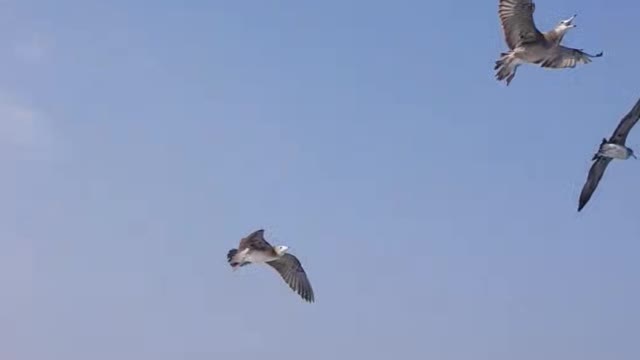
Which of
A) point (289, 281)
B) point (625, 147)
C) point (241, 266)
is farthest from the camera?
point (289, 281)

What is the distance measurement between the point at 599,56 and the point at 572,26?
45.9 inches

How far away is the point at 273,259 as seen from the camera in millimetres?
41531

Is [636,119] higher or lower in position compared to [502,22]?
lower

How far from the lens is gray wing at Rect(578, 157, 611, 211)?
1442 inches

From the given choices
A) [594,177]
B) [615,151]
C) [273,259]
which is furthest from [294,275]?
[615,151]

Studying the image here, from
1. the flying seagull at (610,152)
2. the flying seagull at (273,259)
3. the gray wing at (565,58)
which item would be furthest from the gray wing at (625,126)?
the flying seagull at (273,259)

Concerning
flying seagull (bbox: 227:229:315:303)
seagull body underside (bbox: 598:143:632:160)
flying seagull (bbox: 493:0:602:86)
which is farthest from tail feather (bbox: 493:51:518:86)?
flying seagull (bbox: 227:229:315:303)

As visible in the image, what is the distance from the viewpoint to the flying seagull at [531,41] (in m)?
33.1

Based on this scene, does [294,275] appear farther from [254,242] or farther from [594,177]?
[594,177]

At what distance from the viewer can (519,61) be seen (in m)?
32.8

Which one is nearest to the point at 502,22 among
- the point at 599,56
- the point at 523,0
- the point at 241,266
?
the point at 523,0

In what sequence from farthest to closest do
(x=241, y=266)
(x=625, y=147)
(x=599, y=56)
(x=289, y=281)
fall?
(x=289, y=281), (x=241, y=266), (x=625, y=147), (x=599, y=56)

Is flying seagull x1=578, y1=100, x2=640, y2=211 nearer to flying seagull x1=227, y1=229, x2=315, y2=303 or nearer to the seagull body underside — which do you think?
the seagull body underside

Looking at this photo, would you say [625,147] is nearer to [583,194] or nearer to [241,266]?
[583,194]
